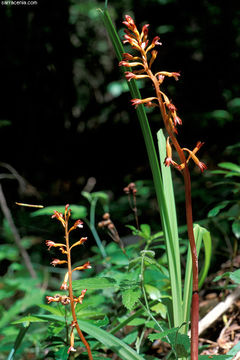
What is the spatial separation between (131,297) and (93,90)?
3.64 m

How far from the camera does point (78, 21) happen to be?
3.97 metres

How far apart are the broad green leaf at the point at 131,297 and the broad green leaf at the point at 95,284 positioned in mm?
31

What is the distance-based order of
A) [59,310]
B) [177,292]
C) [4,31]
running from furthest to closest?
[4,31]
[59,310]
[177,292]

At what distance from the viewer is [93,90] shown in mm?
4109

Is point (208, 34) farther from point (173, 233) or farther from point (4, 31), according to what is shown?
point (173, 233)

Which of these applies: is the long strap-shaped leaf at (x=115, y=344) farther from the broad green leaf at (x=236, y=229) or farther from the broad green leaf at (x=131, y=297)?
the broad green leaf at (x=236, y=229)

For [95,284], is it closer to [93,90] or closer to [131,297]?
[131,297]

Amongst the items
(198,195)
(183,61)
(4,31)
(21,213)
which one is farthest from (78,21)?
(198,195)

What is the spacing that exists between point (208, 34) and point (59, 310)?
3029 mm

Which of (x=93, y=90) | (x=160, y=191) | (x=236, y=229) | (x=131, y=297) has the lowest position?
(x=236, y=229)

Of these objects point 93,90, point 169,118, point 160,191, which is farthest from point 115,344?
point 93,90

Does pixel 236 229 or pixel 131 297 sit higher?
pixel 131 297

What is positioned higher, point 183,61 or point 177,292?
point 183,61

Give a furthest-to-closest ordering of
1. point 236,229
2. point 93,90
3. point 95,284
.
A: point 93,90, point 236,229, point 95,284
